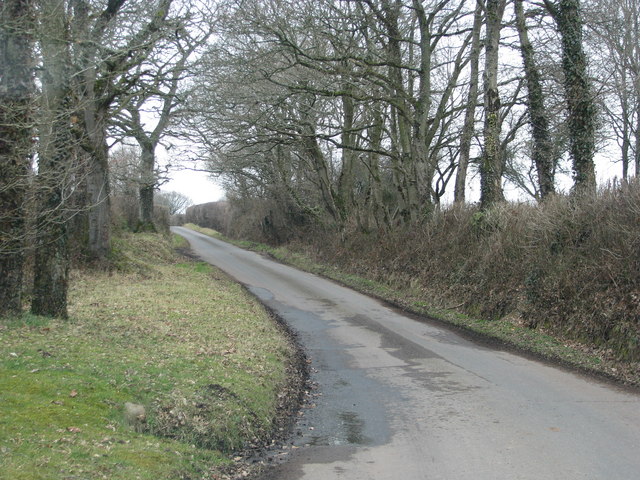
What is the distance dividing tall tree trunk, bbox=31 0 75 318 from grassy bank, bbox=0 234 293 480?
561mm

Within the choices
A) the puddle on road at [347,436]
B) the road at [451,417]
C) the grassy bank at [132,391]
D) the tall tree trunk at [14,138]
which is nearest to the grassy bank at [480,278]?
the road at [451,417]

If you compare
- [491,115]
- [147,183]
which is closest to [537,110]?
[491,115]

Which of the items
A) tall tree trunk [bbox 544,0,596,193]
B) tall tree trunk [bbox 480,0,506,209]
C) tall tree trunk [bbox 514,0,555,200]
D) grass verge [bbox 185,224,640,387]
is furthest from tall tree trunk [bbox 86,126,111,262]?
tall tree trunk [bbox 544,0,596,193]

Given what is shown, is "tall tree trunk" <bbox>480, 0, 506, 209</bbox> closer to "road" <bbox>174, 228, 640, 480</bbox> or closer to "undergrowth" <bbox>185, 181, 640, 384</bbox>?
"undergrowth" <bbox>185, 181, 640, 384</bbox>

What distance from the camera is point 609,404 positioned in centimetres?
728

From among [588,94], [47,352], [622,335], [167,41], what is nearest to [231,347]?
[47,352]

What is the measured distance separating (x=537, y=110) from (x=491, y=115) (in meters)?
2.31

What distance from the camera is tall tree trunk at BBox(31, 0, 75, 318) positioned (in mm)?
8602

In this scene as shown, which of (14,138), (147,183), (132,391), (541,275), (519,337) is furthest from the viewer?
(147,183)

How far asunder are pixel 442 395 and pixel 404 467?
2.59 meters

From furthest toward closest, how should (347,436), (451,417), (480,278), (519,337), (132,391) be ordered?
(480,278) → (519,337) → (451,417) → (347,436) → (132,391)

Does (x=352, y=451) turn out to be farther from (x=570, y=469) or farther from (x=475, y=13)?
(x=475, y=13)

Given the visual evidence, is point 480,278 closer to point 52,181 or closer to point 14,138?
point 52,181

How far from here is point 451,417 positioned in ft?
22.7
